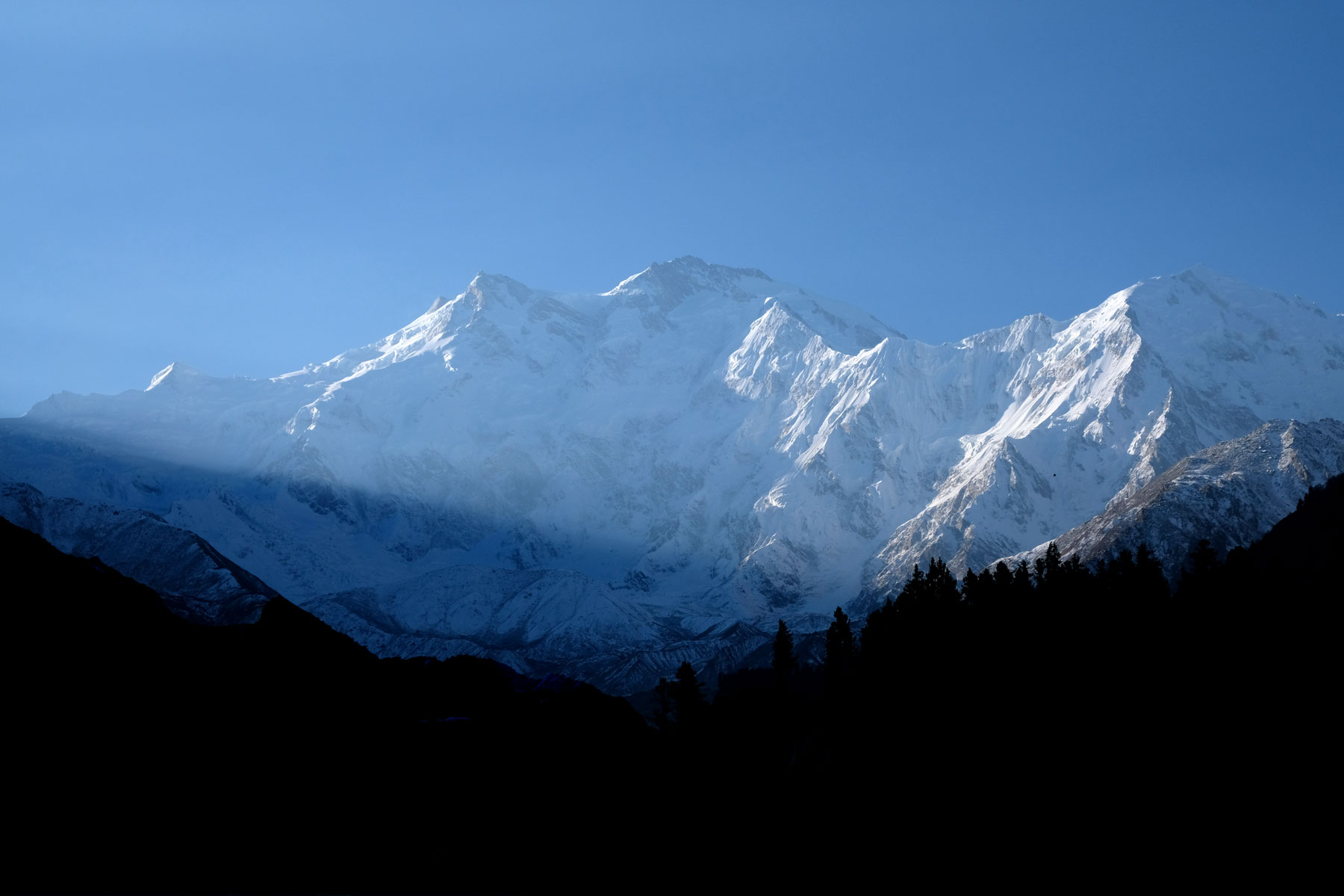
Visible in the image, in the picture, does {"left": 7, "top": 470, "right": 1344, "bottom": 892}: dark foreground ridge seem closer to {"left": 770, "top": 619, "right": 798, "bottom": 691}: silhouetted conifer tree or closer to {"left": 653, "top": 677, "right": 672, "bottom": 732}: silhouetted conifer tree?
{"left": 770, "top": 619, "right": 798, "bottom": 691}: silhouetted conifer tree

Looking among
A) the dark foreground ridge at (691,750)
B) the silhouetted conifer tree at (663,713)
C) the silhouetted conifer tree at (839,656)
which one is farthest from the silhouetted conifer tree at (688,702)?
the silhouetted conifer tree at (839,656)

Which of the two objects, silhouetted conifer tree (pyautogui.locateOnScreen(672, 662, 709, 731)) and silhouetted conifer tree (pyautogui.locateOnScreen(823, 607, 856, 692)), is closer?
silhouetted conifer tree (pyautogui.locateOnScreen(672, 662, 709, 731))

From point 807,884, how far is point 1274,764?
97.8 ft

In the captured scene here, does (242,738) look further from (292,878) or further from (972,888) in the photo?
(972,888)

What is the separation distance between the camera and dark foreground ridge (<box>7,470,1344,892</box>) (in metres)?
30.2

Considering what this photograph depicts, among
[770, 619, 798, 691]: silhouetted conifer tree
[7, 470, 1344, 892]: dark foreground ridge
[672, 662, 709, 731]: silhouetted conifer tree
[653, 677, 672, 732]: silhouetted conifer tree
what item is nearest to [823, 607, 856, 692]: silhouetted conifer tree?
[7, 470, 1344, 892]: dark foreground ridge

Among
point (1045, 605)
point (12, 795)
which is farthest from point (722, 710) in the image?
point (12, 795)

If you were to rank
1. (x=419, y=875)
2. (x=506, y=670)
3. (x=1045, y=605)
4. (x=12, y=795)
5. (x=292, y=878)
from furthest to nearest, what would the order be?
(x=1045, y=605)
(x=506, y=670)
(x=419, y=875)
(x=292, y=878)
(x=12, y=795)

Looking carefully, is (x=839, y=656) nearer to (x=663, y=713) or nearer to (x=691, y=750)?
(x=663, y=713)

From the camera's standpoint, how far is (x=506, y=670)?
177 ft

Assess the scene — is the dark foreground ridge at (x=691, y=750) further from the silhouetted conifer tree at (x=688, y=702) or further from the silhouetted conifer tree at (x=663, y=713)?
the silhouetted conifer tree at (x=663, y=713)

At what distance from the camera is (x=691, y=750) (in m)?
88.3

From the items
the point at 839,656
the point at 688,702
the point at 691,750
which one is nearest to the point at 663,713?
the point at 688,702

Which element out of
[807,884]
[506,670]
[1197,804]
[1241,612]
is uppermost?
[1241,612]
